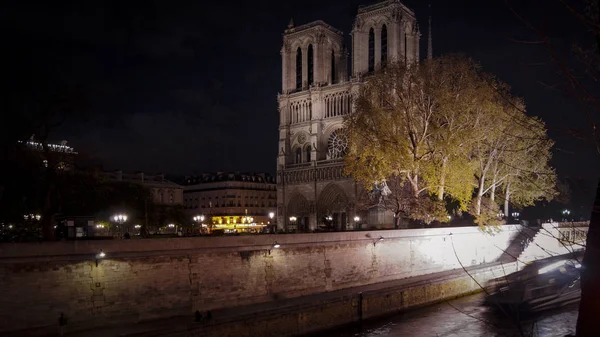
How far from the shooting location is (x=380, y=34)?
7056 cm

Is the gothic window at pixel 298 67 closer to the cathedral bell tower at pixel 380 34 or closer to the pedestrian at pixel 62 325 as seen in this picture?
the cathedral bell tower at pixel 380 34

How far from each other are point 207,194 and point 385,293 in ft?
235

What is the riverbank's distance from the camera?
1675 cm

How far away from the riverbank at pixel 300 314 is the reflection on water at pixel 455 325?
550mm

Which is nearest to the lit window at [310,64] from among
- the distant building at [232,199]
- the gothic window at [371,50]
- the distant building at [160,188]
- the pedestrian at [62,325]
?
the gothic window at [371,50]

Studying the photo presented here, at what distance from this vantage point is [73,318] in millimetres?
17031

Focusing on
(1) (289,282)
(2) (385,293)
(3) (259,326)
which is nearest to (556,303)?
(2) (385,293)

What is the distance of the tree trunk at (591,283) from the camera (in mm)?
4816

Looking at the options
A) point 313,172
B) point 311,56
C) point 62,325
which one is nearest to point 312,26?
point 311,56

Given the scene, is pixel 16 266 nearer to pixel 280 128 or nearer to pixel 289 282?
pixel 289 282

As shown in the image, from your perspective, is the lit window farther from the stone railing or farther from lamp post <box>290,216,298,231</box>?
lamp post <box>290,216,298,231</box>

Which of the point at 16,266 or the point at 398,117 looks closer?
the point at 16,266

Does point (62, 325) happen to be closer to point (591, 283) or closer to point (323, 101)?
point (591, 283)

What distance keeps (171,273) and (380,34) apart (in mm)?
56847
